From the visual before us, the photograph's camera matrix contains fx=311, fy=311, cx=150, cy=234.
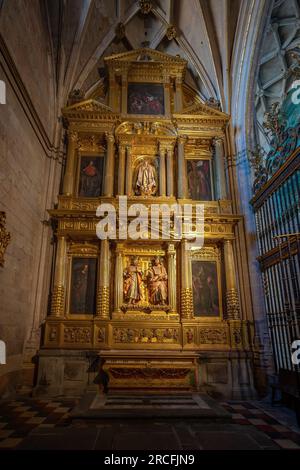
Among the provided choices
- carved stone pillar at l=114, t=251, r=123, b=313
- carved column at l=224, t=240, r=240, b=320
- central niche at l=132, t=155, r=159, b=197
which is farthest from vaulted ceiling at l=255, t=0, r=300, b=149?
carved stone pillar at l=114, t=251, r=123, b=313

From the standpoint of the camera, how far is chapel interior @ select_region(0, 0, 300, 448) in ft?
23.1

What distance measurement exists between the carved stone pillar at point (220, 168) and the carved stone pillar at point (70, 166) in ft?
15.1

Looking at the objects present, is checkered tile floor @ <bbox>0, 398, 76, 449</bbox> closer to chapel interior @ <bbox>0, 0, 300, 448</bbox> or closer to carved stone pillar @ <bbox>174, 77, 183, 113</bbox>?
chapel interior @ <bbox>0, 0, 300, 448</bbox>

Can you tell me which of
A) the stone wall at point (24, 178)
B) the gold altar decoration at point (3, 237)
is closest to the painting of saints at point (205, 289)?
the stone wall at point (24, 178)

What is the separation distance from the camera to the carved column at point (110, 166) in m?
9.56

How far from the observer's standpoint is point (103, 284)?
8461 mm

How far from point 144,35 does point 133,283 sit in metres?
10.5

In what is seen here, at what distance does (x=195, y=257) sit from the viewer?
359 inches

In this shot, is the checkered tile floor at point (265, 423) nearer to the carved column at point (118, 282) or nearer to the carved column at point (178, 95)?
the carved column at point (118, 282)

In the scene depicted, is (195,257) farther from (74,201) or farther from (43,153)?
(43,153)

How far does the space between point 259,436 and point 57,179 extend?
337 inches

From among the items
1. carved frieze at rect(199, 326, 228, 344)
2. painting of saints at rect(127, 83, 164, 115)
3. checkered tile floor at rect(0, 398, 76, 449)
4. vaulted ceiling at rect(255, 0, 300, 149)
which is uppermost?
vaulted ceiling at rect(255, 0, 300, 149)

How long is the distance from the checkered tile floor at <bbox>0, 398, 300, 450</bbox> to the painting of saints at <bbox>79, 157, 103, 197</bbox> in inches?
229

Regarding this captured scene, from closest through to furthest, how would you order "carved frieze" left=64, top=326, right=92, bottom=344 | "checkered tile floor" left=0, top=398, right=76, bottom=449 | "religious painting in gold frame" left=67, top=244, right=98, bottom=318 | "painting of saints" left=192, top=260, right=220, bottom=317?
"checkered tile floor" left=0, top=398, right=76, bottom=449
"carved frieze" left=64, top=326, right=92, bottom=344
"religious painting in gold frame" left=67, top=244, right=98, bottom=318
"painting of saints" left=192, top=260, right=220, bottom=317
